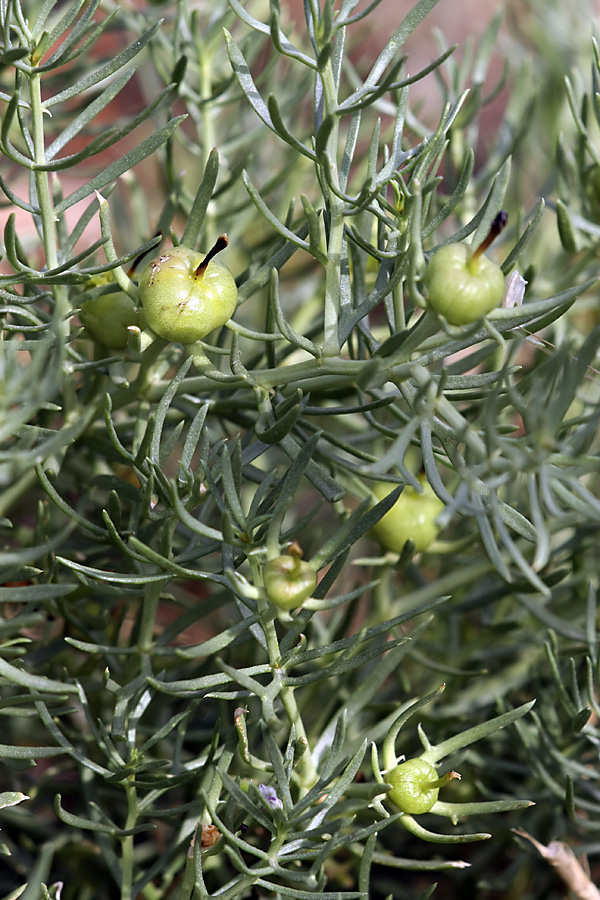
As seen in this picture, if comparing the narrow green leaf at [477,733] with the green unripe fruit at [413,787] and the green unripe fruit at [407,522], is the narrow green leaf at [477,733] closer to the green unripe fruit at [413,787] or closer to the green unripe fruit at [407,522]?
the green unripe fruit at [413,787]

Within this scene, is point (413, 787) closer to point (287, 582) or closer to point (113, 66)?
point (287, 582)

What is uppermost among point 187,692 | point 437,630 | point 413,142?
point 413,142

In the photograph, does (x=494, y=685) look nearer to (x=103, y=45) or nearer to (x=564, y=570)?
(x=564, y=570)

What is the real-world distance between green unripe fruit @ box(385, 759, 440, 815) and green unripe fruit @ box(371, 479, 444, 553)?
0.15 metres

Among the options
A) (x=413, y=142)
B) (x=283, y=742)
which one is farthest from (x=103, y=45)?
(x=283, y=742)

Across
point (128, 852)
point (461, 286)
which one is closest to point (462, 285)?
point (461, 286)

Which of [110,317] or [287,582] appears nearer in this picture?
[287,582]

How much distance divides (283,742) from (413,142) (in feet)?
1.80

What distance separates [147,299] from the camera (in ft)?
1.33

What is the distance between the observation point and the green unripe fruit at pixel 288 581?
0.36m

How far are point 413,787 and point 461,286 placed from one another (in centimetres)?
24

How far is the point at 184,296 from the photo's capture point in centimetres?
40

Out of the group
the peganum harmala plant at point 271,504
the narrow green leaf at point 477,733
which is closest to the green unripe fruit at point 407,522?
the peganum harmala plant at point 271,504

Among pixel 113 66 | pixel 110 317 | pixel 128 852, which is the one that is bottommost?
pixel 128 852
